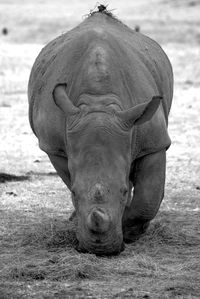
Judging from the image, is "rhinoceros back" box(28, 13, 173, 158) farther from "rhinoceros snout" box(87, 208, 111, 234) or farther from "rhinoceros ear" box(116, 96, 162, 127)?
"rhinoceros snout" box(87, 208, 111, 234)

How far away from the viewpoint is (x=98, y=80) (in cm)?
676

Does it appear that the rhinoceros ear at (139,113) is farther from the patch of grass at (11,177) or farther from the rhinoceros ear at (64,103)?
the patch of grass at (11,177)

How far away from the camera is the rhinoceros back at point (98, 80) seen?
22.7 ft

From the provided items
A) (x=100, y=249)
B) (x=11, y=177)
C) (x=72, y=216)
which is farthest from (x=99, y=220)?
(x=11, y=177)

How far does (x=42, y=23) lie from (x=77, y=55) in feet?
71.1

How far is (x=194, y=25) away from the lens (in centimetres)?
2867

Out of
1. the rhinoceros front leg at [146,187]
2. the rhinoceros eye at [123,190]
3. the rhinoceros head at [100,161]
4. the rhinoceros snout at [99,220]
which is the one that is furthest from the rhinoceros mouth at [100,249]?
the rhinoceros front leg at [146,187]

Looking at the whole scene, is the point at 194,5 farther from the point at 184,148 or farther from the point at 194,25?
the point at 184,148

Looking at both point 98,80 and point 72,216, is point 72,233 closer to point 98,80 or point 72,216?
point 72,216

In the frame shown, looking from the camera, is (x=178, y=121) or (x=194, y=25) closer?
(x=178, y=121)

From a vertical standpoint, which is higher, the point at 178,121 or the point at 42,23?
the point at 178,121

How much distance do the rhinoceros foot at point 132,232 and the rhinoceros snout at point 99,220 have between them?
4.12ft

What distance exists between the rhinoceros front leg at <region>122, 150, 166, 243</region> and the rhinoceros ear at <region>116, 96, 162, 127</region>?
823mm

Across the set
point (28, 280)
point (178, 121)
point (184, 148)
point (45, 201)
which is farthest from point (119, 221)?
point (178, 121)
